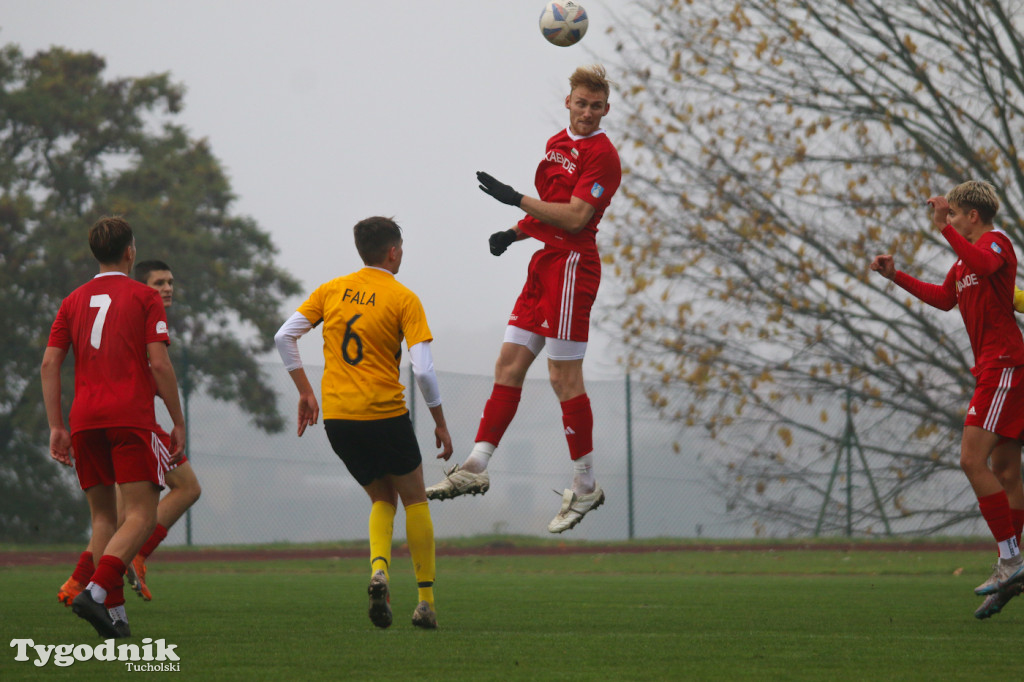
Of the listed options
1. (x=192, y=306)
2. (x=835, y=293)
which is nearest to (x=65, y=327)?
(x=835, y=293)

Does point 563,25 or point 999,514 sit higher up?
point 563,25

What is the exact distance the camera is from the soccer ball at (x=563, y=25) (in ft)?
21.6

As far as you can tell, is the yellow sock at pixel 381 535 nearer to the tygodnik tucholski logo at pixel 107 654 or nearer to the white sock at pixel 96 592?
the tygodnik tucholski logo at pixel 107 654

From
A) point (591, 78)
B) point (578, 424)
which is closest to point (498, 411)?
point (578, 424)

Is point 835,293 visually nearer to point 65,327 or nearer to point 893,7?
point 893,7

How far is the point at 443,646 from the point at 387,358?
1.60m

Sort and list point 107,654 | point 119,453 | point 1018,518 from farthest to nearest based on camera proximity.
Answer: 1. point 1018,518
2. point 119,453
3. point 107,654

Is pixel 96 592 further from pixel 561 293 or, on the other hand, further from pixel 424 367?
pixel 561 293

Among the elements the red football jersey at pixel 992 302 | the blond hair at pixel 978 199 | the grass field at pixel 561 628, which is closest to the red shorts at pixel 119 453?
the grass field at pixel 561 628

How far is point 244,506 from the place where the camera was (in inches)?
666

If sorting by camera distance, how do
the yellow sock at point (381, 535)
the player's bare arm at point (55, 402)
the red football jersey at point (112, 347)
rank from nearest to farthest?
the red football jersey at point (112, 347) → the player's bare arm at point (55, 402) → the yellow sock at point (381, 535)

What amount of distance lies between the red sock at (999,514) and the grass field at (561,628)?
51cm

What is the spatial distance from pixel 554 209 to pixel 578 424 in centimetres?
127

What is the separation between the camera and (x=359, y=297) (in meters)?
6.01
